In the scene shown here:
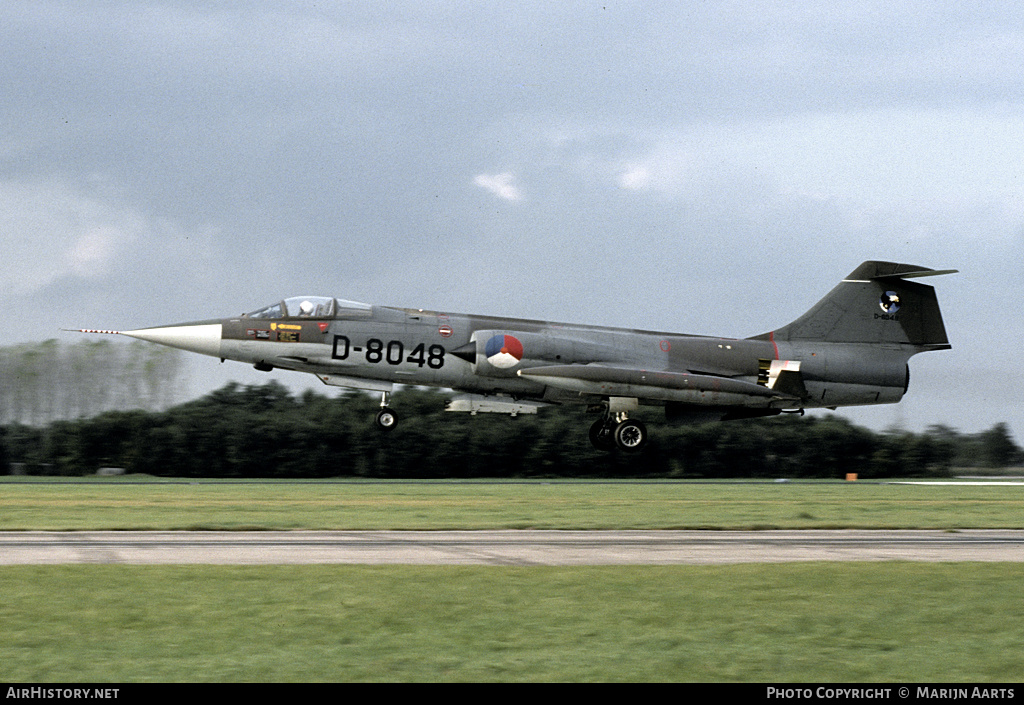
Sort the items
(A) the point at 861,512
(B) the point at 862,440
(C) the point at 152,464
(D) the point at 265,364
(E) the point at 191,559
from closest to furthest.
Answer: (E) the point at 191,559 < (D) the point at 265,364 < (A) the point at 861,512 < (C) the point at 152,464 < (B) the point at 862,440

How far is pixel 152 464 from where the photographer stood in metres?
74.8

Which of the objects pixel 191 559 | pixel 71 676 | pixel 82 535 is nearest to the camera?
pixel 71 676

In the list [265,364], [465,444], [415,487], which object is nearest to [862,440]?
[465,444]

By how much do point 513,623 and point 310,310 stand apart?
2277cm

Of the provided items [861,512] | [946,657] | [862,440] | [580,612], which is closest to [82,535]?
[580,612]

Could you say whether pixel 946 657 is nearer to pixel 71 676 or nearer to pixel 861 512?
pixel 71 676

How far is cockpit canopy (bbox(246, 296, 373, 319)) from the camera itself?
36.4 metres

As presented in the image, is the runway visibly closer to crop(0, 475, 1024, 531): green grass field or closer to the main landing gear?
crop(0, 475, 1024, 531): green grass field

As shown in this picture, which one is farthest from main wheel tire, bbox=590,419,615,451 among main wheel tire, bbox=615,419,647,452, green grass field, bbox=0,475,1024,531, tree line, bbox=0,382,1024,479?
tree line, bbox=0,382,1024,479

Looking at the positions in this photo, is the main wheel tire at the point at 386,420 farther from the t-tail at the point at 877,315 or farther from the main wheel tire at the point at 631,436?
the t-tail at the point at 877,315

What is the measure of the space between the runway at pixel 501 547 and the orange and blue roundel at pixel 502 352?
27.7 feet

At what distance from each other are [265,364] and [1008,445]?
90.8m

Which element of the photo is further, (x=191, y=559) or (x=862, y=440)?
(x=862, y=440)

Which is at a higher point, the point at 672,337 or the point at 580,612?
the point at 672,337
